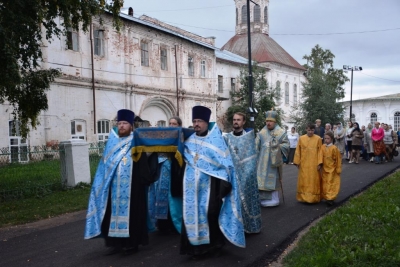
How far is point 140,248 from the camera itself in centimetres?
628

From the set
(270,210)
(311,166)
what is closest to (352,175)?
(311,166)

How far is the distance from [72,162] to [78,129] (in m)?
11.0

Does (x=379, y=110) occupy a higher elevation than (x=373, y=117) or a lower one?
higher

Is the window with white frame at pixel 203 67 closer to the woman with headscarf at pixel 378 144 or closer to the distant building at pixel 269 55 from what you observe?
the distant building at pixel 269 55

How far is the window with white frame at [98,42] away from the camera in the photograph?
77.3ft

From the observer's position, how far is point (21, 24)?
905cm

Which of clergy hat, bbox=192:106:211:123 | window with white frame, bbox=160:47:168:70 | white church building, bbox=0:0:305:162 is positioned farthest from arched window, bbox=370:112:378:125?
clergy hat, bbox=192:106:211:123

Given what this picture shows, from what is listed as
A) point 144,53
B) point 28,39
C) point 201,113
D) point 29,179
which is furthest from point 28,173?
point 144,53

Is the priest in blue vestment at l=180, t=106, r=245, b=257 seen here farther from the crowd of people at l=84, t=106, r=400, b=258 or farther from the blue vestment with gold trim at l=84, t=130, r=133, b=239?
the blue vestment with gold trim at l=84, t=130, r=133, b=239

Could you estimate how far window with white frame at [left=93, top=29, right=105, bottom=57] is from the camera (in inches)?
927

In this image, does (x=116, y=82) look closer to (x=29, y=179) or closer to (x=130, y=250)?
(x=29, y=179)

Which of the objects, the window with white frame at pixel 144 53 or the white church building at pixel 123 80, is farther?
the window with white frame at pixel 144 53

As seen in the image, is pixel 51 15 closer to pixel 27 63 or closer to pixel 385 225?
pixel 27 63

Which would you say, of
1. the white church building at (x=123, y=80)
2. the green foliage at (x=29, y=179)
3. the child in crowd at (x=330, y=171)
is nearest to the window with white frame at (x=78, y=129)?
the white church building at (x=123, y=80)
